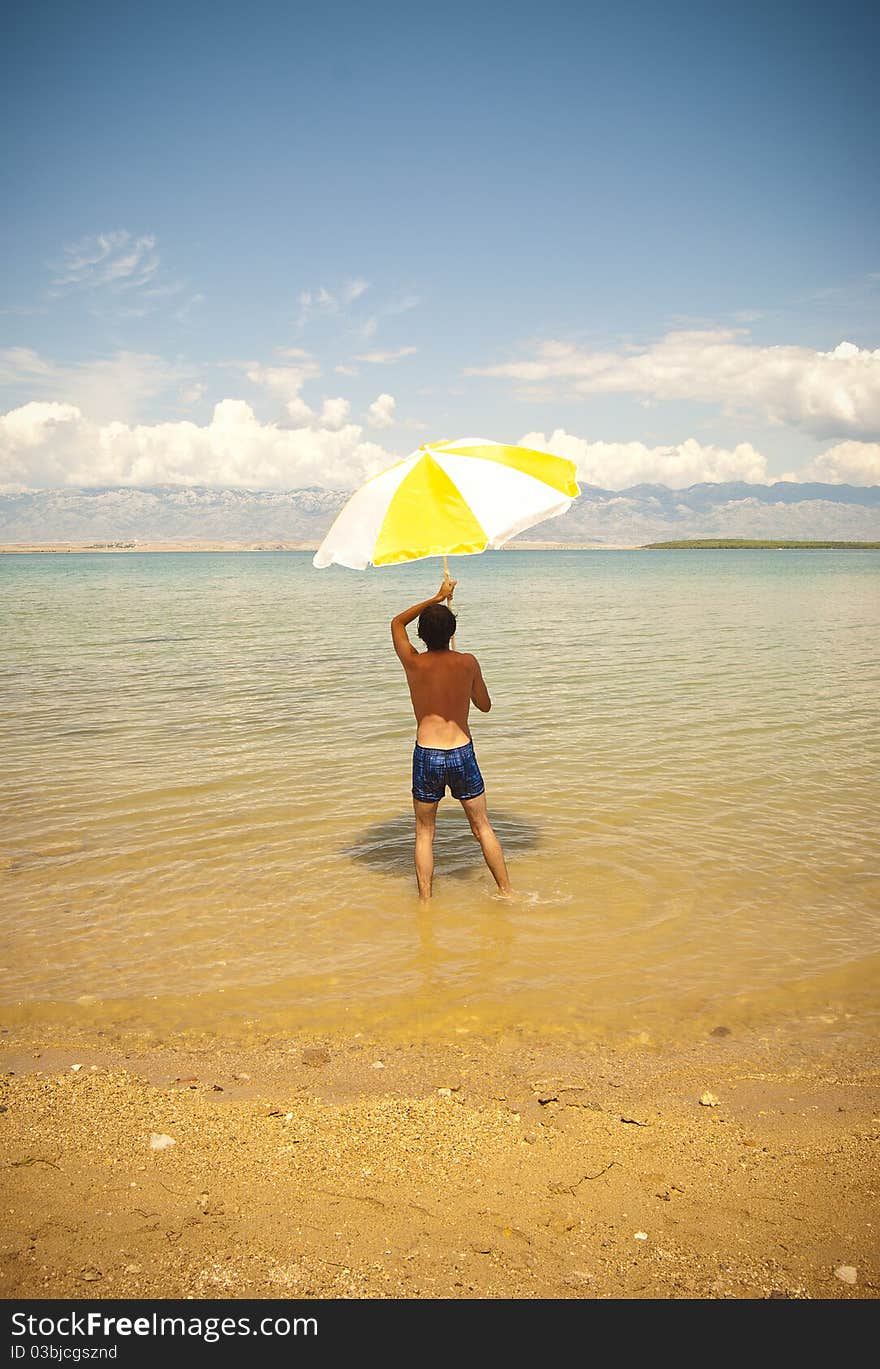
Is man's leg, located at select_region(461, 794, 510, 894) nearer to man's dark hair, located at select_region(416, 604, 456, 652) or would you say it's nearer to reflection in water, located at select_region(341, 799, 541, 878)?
→ reflection in water, located at select_region(341, 799, 541, 878)

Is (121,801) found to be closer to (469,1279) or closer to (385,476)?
(385,476)

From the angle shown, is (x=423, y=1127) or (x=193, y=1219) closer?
(x=193, y=1219)

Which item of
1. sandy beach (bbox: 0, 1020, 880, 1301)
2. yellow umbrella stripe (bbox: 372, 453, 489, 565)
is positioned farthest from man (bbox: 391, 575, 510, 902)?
sandy beach (bbox: 0, 1020, 880, 1301)

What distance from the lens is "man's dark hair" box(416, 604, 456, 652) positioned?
20.0 ft

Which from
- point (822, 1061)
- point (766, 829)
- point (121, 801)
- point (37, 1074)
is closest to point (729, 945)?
point (822, 1061)

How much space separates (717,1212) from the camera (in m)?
3.48

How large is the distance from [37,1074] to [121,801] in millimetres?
5059

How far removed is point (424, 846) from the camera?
6828 mm

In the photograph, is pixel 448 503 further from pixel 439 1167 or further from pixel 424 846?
pixel 439 1167

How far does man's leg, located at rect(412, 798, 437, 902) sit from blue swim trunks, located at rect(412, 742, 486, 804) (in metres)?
0.13

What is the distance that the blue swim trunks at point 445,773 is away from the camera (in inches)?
257

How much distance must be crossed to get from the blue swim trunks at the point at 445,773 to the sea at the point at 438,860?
1041 mm

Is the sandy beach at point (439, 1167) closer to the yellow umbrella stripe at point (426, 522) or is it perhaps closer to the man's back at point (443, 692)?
the man's back at point (443, 692)
